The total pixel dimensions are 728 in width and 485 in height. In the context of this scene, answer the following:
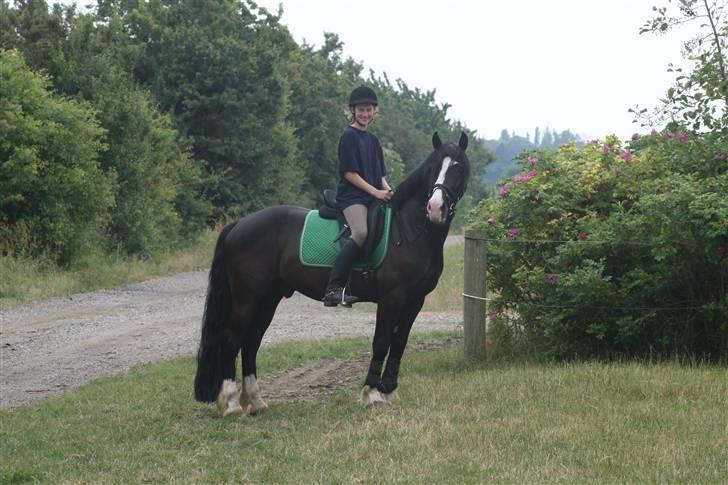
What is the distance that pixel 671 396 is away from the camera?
907 cm

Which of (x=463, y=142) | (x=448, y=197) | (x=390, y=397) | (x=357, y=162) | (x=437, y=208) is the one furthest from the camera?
(x=390, y=397)

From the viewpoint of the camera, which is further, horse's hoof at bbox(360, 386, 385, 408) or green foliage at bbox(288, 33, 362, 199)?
green foliage at bbox(288, 33, 362, 199)

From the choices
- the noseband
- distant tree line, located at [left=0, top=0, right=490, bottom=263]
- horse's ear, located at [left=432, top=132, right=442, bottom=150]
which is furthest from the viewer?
distant tree line, located at [left=0, top=0, right=490, bottom=263]

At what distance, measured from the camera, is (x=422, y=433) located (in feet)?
26.7

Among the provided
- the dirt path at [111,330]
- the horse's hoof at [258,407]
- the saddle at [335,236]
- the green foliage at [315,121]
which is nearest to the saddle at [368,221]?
the saddle at [335,236]

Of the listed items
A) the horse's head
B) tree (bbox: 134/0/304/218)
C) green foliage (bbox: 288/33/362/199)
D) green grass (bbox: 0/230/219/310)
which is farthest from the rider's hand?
green foliage (bbox: 288/33/362/199)

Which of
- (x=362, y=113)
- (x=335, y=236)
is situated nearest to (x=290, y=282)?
(x=335, y=236)

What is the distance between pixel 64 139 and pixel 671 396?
63.9ft

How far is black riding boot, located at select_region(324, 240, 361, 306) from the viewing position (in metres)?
9.54

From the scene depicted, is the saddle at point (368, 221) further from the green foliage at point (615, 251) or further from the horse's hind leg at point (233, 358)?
the green foliage at point (615, 251)

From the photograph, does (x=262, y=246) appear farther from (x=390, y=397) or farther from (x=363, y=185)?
(x=390, y=397)

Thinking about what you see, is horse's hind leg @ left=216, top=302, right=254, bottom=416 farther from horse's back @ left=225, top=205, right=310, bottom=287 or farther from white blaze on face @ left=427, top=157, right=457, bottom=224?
white blaze on face @ left=427, top=157, right=457, bottom=224

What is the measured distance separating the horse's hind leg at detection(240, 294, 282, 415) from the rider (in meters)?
0.80

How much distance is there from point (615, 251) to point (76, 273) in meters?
16.5
